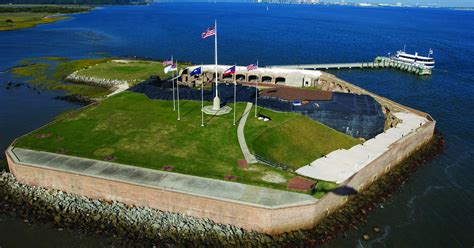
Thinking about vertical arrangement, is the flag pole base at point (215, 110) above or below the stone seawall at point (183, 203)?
above

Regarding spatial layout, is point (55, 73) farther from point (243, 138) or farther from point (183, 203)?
point (183, 203)

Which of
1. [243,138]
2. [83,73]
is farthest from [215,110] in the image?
[83,73]

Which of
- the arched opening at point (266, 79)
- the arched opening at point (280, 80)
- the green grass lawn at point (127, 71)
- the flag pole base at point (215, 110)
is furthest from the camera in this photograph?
the green grass lawn at point (127, 71)

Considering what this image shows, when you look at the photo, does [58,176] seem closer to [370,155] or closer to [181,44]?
[370,155]

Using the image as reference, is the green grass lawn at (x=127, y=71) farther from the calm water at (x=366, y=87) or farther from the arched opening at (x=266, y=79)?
the arched opening at (x=266, y=79)

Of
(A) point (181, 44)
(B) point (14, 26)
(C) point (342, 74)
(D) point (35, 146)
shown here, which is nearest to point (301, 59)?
(C) point (342, 74)

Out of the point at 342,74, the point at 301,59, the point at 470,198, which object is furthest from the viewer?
the point at 301,59

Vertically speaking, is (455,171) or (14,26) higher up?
(14,26)

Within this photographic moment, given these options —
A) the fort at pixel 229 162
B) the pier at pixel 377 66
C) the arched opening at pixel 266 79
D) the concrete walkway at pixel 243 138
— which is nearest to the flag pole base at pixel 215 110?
the fort at pixel 229 162
